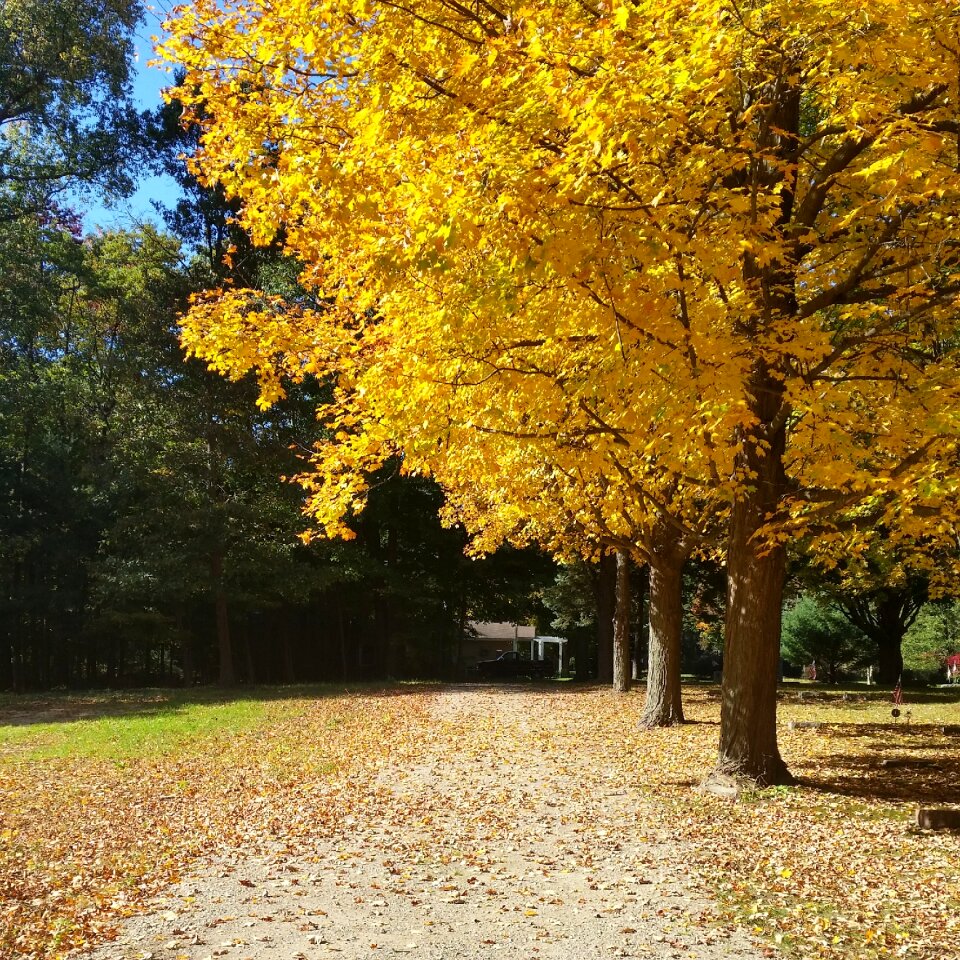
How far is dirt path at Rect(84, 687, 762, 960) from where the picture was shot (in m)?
4.84

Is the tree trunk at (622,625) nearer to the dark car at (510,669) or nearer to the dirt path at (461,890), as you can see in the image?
the dirt path at (461,890)

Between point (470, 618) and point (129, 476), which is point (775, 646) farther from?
point (470, 618)

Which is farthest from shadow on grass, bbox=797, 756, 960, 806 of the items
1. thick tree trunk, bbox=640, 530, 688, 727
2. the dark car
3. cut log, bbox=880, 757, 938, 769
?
the dark car

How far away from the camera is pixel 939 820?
7219mm

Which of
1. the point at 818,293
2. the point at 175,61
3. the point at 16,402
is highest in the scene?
the point at 16,402

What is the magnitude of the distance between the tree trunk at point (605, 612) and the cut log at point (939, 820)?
21.7 metres

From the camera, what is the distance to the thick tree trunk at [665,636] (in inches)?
572

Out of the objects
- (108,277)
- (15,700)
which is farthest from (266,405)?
(108,277)

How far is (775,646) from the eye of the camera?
8758 mm

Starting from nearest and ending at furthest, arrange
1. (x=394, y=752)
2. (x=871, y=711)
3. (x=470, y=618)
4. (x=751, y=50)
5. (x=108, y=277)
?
(x=751, y=50), (x=394, y=752), (x=871, y=711), (x=108, y=277), (x=470, y=618)

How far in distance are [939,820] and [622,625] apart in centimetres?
1351

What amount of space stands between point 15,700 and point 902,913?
23796mm

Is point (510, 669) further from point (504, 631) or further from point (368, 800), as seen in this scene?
point (368, 800)

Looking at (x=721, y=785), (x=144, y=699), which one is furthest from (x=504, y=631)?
(x=721, y=785)
